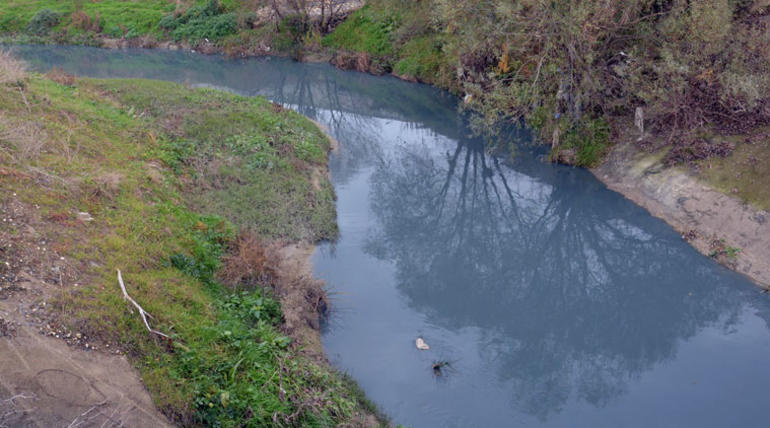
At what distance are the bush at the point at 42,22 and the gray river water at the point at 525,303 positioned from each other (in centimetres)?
3189

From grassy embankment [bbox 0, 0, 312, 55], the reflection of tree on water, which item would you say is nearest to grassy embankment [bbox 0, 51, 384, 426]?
the reflection of tree on water

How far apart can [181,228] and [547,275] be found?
31.1 ft

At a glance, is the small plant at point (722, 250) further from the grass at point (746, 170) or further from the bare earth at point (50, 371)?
the bare earth at point (50, 371)

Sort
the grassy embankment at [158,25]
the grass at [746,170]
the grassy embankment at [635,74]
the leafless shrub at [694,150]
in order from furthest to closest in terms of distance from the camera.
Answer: the grassy embankment at [158,25] → the leafless shrub at [694,150] → the grassy embankment at [635,74] → the grass at [746,170]

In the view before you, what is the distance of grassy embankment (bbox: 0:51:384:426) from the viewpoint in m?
8.99

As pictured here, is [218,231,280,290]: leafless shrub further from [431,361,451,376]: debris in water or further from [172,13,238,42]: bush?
[172,13,238,42]: bush

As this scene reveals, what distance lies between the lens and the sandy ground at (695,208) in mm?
15039

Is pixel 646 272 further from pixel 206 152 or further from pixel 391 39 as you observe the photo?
pixel 391 39

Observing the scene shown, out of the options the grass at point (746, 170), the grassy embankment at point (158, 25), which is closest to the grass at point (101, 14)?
the grassy embankment at point (158, 25)

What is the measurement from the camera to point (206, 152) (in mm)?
18391

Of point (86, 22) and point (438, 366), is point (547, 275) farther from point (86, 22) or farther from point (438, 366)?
point (86, 22)

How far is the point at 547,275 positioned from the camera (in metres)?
15.6

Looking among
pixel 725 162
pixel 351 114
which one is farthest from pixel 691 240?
pixel 351 114

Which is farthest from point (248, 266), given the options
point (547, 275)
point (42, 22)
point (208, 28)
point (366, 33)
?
point (42, 22)
